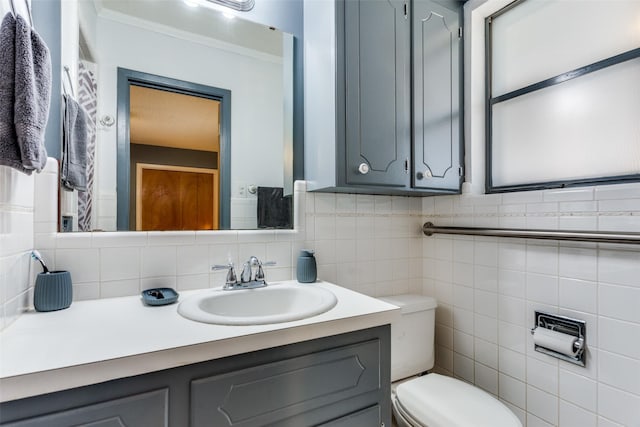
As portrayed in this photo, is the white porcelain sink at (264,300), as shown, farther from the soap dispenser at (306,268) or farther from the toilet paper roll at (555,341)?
the toilet paper roll at (555,341)

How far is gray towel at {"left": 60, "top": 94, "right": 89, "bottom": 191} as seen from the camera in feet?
3.41

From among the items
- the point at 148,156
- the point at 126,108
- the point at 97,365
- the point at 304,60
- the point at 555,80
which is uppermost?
the point at 304,60

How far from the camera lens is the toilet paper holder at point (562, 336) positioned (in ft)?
3.62

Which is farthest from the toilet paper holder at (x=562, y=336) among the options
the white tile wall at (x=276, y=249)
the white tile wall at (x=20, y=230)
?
the white tile wall at (x=20, y=230)

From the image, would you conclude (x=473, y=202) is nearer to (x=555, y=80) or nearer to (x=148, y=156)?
(x=555, y=80)

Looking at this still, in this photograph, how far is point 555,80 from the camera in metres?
1.31

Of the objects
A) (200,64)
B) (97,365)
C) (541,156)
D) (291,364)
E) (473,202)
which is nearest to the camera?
(97,365)

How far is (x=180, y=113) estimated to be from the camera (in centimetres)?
121

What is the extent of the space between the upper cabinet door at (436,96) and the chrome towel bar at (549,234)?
0.23 meters

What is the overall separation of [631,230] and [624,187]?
14 centimetres

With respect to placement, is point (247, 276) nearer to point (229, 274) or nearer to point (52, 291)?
point (229, 274)

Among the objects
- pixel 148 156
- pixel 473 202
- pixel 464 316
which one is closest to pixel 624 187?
pixel 473 202

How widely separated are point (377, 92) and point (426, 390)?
124 cm

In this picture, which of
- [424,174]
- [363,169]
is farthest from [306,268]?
[424,174]
